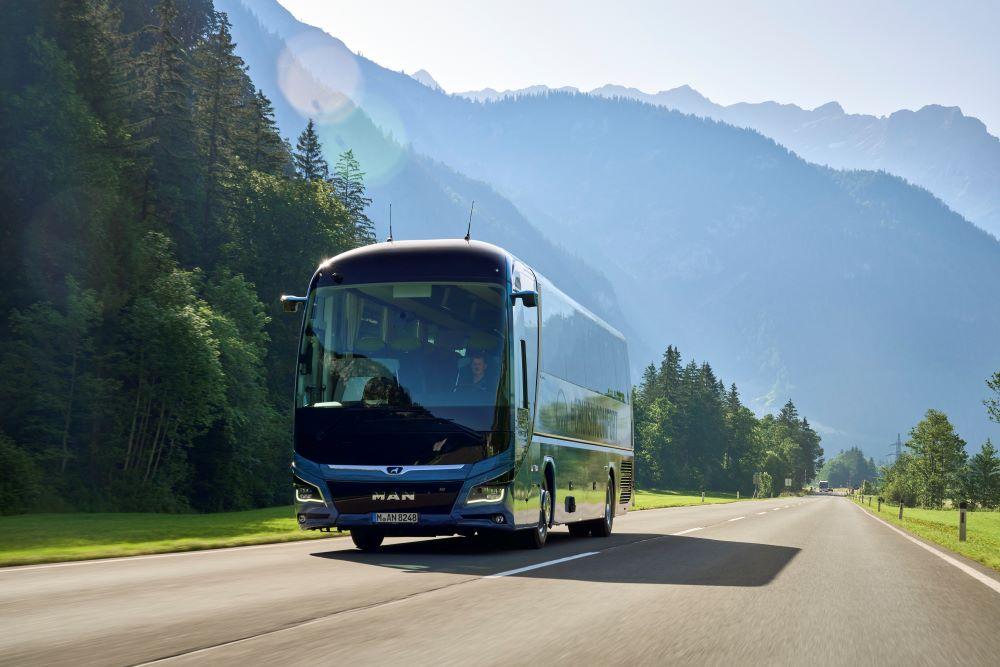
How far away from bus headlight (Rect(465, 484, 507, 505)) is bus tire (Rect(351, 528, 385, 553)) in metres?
2.03

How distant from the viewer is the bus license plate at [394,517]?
13836 millimetres

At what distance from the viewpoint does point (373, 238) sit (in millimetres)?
76000

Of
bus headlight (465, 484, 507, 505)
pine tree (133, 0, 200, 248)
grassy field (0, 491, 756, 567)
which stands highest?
pine tree (133, 0, 200, 248)

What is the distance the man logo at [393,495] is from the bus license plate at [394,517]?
0.61 ft

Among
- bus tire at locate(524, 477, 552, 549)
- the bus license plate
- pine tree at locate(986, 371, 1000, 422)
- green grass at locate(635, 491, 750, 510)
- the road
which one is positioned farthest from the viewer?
green grass at locate(635, 491, 750, 510)

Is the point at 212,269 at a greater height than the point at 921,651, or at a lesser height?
greater

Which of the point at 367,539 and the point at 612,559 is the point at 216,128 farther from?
the point at 612,559

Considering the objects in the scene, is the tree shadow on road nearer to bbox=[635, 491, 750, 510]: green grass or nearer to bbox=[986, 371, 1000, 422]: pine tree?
bbox=[635, 491, 750, 510]: green grass

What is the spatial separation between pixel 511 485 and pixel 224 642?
775cm

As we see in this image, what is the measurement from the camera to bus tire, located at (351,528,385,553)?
15.4 meters

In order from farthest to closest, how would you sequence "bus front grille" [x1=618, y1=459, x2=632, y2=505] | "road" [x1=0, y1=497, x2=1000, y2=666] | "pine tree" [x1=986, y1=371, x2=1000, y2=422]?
"pine tree" [x1=986, y1=371, x2=1000, y2=422] < "bus front grille" [x1=618, y1=459, x2=632, y2=505] < "road" [x1=0, y1=497, x2=1000, y2=666]

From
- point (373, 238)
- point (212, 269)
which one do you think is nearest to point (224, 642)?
point (212, 269)

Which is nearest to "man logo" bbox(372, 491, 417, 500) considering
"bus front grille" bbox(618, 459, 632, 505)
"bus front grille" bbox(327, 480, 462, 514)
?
"bus front grille" bbox(327, 480, 462, 514)

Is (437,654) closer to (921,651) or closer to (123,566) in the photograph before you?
(921,651)
